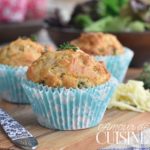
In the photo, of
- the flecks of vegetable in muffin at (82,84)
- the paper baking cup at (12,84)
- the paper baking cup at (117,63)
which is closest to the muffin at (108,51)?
the paper baking cup at (117,63)

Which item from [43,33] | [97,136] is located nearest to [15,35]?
[43,33]

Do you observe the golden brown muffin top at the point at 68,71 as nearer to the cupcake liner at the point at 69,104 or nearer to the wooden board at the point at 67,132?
the cupcake liner at the point at 69,104

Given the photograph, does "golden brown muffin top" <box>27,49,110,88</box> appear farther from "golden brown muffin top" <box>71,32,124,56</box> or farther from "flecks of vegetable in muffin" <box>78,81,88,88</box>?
"golden brown muffin top" <box>71,32,124,56</box>

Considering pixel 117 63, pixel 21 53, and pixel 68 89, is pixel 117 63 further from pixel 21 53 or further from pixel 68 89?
pixel 68 89

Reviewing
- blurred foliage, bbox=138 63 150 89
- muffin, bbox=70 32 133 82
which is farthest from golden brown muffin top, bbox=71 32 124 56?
blurred foliage, bbox=138 63 150 89

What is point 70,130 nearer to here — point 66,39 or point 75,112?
point 75,112

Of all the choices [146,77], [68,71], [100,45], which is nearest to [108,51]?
[100,45]
